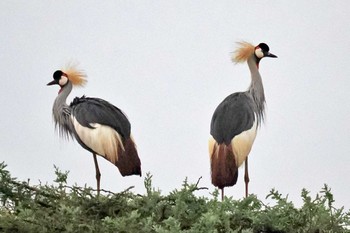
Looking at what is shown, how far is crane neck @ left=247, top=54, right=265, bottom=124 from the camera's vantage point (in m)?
13.4

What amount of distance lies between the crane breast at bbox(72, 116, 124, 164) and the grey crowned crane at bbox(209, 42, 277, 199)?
1.56 m

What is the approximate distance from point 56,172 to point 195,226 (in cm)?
248

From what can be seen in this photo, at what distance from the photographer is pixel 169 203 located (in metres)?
8.03

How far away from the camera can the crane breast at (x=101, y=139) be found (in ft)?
42.1

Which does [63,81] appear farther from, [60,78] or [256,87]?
[256,87]

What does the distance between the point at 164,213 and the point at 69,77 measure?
707 centimetres

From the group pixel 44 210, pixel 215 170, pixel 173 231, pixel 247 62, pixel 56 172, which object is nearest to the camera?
pixel 173 231

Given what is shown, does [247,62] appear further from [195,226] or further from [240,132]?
[195,226]

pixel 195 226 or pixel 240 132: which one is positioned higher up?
pixel 240 132

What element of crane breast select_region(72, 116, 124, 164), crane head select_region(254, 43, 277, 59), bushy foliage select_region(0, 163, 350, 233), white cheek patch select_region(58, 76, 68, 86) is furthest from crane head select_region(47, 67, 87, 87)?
bushy foliage select_region(0, 163, 350, 233)

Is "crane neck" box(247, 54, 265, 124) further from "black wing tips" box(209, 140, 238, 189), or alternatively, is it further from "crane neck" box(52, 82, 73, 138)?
"crane neck" box(52, 82, 73, 138)

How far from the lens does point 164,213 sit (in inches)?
316

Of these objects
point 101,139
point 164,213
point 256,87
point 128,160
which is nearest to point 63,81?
point 101,139

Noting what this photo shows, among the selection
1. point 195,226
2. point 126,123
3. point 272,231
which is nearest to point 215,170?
point 126,123
